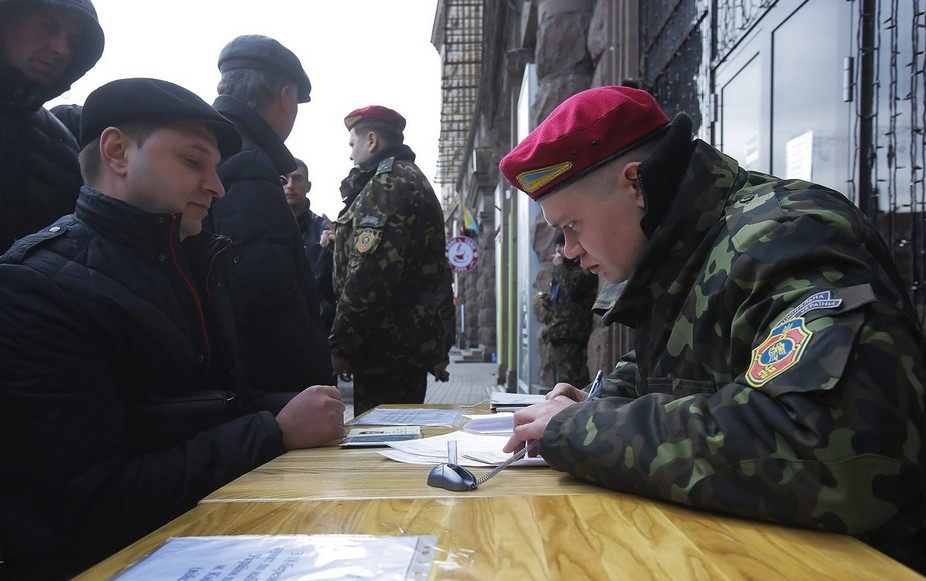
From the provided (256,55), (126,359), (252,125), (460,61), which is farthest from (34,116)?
(460,61)

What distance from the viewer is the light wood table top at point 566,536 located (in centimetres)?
81

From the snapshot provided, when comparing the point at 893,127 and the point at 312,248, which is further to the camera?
the point at 312,248

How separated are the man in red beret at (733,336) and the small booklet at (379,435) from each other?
0.45 meters

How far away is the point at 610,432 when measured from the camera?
1.16 meters

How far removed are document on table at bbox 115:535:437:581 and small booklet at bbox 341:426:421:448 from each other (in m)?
0.79

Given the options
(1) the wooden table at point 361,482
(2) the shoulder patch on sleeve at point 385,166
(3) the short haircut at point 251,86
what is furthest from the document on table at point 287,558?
(2) the shoulder patch on sleeve at point 385,166

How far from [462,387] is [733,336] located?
1001 centimetres

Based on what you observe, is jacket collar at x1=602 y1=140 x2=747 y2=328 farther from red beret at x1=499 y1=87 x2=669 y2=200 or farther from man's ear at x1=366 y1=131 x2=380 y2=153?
man's ear at x1=366 y1=131 x2=380 y2=153

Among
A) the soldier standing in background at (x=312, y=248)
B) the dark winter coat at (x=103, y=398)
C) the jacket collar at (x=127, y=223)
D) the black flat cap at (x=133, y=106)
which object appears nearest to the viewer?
the dark winter coat at (x=103, y=398)

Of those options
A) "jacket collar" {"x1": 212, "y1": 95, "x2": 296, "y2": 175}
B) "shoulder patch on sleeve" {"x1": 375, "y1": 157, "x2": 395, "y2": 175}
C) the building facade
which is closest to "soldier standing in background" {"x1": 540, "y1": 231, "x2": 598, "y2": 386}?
the building facade

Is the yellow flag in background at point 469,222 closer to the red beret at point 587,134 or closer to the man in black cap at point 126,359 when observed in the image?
the man in black cap at point 126,359

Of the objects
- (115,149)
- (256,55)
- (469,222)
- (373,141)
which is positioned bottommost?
(115,149)

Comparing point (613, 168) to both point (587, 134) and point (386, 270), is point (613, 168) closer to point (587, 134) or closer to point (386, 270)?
point (587, 134)

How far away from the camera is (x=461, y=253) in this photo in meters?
16.4
